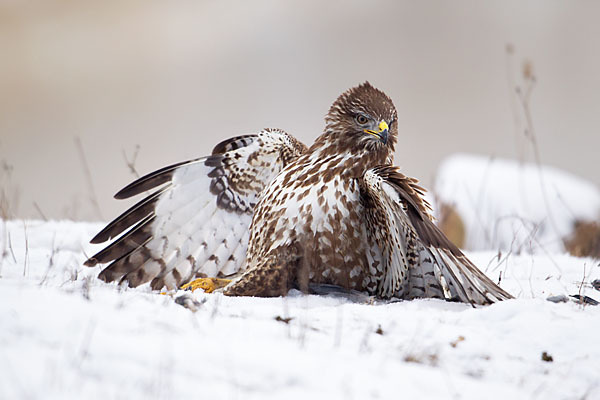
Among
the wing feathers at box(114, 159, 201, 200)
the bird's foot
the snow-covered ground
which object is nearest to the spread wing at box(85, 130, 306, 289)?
the wing feathers at box(114, 159, 201, 200)

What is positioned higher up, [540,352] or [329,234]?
[329,234]


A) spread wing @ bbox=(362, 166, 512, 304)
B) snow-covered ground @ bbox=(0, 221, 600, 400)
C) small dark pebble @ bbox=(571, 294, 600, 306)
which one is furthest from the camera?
small dark pebble @ bbox=(571, 294, 600, 306)

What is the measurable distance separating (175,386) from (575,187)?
11.1 metres

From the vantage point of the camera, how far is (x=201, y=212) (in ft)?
16.6

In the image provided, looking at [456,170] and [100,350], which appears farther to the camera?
[456,170]

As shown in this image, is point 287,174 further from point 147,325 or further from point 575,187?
point 575,187

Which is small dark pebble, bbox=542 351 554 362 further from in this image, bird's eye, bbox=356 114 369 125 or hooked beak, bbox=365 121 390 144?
bird's eye, bbox=356 114 369 125

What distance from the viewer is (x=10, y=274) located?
381 cm

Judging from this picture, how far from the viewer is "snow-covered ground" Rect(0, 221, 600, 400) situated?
207 centimetres

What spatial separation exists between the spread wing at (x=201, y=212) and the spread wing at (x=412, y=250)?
1.26m

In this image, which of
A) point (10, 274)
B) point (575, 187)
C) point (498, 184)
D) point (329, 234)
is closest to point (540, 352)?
point (329, 234)

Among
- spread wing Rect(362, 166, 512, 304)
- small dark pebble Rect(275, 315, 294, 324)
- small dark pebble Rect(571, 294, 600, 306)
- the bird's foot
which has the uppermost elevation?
spread wing Rect(362, 166, 512, 304)

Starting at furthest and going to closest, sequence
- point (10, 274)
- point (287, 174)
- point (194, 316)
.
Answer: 1. point (287, 174)
2. point (10, 274)
3. point (194, 316)

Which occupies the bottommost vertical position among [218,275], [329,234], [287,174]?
[218,275]
